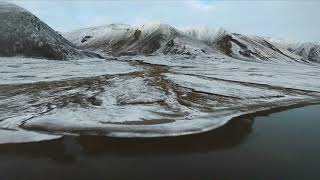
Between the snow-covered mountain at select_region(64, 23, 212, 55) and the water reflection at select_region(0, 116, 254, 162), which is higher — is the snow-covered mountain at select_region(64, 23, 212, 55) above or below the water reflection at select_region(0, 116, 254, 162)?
above

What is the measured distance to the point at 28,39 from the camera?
116m

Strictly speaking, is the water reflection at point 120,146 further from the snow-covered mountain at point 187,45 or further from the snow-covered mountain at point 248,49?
the snow-covered mountain at point 248,49

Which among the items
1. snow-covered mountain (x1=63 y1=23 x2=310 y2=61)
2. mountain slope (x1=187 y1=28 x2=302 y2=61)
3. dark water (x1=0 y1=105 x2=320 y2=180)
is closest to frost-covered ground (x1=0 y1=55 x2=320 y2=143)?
dark water (x1=0 y1=105 x2=320 y2=180)

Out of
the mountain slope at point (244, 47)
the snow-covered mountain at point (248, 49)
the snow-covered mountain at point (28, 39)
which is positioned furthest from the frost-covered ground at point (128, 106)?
the mountain slope at point (244, 47)

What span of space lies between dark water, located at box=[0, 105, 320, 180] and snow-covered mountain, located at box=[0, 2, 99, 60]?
88480 mm

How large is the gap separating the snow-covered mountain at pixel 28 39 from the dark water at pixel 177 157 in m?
88.5

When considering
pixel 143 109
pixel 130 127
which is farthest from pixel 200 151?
pixel 143 109

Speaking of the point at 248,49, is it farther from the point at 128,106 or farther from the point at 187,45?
the point at 128,106

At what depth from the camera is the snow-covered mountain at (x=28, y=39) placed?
108812 mm

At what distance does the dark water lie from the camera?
53.4ft

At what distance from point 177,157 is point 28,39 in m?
106

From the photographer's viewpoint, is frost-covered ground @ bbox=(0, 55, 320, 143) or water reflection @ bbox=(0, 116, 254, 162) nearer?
water reflection @ bbox=(0, 116, 254, 162)

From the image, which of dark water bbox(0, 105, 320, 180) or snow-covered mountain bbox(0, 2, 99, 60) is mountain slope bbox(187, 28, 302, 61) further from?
dark water bbox(0, 105, 320, 180)

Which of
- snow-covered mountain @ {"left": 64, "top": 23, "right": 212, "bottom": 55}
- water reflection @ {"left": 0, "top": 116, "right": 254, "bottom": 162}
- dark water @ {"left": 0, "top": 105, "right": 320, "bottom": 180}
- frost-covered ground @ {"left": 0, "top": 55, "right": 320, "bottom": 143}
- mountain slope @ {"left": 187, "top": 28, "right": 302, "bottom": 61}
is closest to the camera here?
dark water @ {"left": 0, "top": 105, "right": 320, "bottom": 180}
